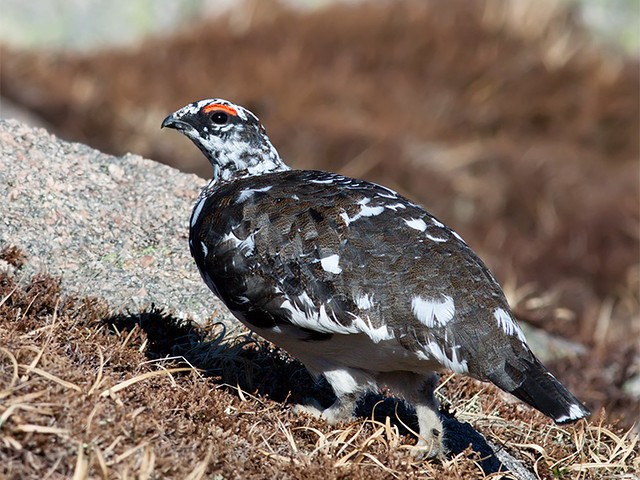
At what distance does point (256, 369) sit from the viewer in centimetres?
404

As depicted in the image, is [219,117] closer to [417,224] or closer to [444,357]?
[417,224]

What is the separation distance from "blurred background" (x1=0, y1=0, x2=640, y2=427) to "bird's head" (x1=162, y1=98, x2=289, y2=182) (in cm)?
629

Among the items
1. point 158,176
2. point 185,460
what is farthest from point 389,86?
point 185,460

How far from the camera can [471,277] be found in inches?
137

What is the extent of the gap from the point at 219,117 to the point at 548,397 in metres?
2.31

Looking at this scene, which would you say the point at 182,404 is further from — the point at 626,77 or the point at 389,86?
the point at 626,77

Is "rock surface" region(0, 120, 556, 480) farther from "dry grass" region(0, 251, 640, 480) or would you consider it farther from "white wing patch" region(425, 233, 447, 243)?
"white wing patch" region(425, 233, 447, 243)

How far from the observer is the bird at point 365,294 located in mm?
3264

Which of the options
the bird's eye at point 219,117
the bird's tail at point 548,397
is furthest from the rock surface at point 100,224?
the bird's tail at point 548,397

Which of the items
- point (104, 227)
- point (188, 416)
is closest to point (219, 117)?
point (104, 227)

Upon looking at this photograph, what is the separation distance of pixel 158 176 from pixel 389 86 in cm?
982

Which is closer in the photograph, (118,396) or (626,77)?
(118,396)

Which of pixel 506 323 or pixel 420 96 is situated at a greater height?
pixel 506 323

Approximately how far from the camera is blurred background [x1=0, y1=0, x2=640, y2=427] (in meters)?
11.9
